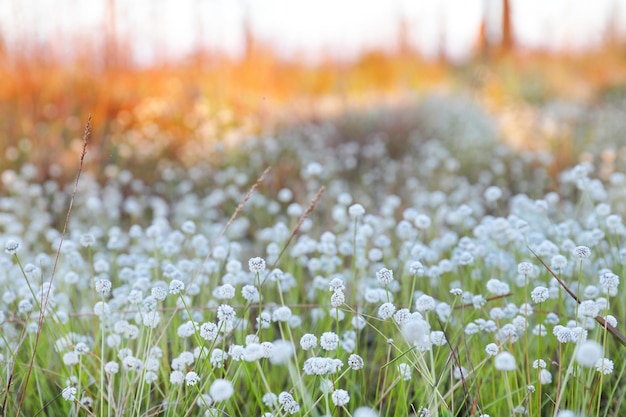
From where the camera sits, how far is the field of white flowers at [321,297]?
71.5 inches

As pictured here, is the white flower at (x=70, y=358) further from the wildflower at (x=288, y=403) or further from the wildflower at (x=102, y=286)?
the wildflower at (x=288, y=403)

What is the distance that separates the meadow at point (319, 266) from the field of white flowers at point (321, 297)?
2cm

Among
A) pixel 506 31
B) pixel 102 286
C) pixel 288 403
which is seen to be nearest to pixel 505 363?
pixel 288 403

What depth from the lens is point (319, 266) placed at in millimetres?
2701

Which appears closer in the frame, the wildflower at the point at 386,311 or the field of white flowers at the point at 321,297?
the wildflower at the point at 386,311

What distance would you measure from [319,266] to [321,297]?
0.44 ft

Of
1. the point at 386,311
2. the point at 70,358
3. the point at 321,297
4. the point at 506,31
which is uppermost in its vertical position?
the point at 386,311

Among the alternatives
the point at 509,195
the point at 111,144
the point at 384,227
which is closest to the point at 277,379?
the point at 384,227

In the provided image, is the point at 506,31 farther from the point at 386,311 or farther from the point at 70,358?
the point at 70,358

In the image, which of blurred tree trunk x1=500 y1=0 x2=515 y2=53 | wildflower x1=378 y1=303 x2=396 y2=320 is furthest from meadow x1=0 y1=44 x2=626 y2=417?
blurred tree trunk x1=500 y1=0 x2=515 y2=53

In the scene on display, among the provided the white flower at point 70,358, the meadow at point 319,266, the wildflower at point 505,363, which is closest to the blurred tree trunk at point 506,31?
the meadow at point 319,266

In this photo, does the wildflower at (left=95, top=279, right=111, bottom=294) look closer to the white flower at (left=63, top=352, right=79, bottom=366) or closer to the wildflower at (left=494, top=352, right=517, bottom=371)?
the white flower at (left=63, top=352, right=79, bottom=366)

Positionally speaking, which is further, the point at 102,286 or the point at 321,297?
the point at 321,297

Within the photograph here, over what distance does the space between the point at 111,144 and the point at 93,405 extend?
176 inches
